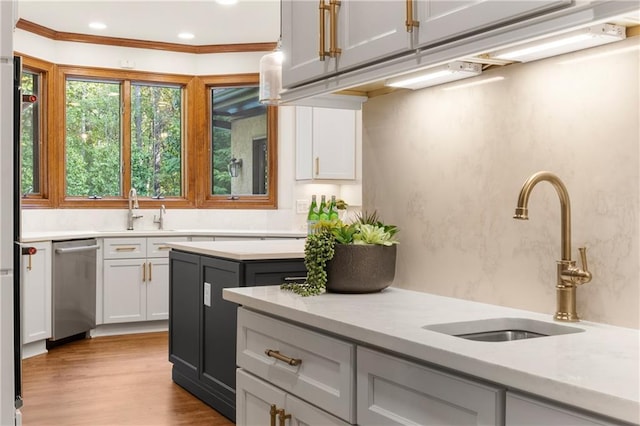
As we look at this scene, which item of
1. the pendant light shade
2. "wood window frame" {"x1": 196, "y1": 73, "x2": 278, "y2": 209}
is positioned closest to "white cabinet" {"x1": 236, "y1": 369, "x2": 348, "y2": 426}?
the pendant light shade

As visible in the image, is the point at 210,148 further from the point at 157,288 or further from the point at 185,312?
the point at 185,312

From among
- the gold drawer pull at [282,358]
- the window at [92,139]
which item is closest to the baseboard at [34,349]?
the window at [92,139]

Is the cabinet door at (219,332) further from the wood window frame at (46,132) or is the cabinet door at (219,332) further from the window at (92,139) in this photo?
the window at (92,139)

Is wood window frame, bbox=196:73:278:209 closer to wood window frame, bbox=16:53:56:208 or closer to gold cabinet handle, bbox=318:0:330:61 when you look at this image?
wood window frame, bbox=16:53:56:208

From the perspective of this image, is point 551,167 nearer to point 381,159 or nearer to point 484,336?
point 484,336

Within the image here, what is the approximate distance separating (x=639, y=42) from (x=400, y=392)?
3.13 ft

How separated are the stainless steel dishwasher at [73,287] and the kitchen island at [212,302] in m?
1.47

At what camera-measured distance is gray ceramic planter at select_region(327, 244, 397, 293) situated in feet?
7.39

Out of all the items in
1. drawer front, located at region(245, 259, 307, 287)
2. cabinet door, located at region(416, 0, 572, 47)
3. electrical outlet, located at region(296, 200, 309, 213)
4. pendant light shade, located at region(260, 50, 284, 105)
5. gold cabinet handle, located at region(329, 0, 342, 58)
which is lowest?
drawer front, located at region(245, 259, 307, 287)

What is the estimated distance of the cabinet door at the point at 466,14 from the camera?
56.6 inches

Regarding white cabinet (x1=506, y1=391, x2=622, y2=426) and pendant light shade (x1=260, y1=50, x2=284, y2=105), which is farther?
pendant light shade (x1=260, y1=50, x2=284, y2=105)

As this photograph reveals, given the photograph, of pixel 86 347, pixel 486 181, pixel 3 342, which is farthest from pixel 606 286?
pixel 86 347

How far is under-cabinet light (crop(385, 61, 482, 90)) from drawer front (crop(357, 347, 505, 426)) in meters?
Answer: 0.83

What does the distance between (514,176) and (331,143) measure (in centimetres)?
384
